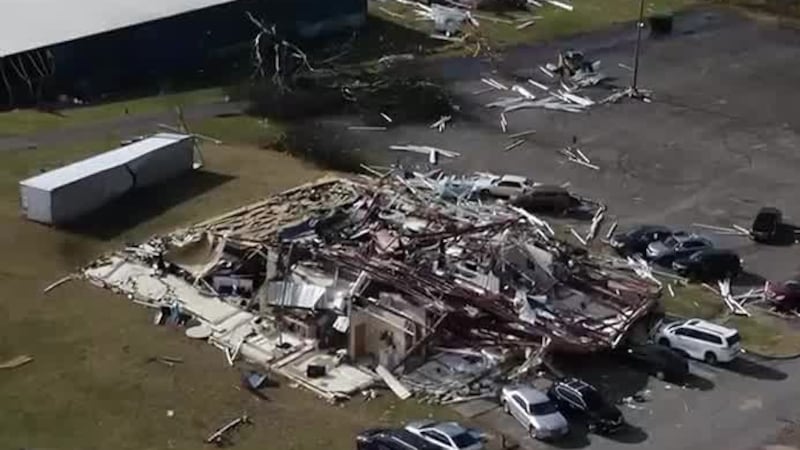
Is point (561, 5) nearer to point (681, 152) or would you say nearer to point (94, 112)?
point (681, 152)

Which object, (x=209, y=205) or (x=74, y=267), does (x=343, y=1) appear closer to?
(x=209, y=205)

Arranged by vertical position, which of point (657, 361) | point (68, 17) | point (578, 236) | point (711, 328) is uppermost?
point (68, 17)

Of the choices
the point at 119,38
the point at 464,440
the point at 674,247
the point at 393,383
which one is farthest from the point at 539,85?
the point at 464,440

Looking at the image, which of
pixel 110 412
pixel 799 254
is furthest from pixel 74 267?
pixel 799 254

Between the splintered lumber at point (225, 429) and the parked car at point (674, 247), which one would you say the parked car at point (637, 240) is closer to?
the parked car at point (674, 247)

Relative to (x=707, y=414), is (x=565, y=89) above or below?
below

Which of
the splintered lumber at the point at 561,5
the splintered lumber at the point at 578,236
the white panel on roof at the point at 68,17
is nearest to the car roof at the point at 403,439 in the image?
the splintered lumber at the point at 578,236
